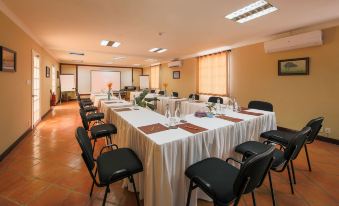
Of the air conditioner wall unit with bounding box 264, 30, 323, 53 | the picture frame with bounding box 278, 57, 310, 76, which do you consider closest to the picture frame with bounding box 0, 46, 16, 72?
the air conditioner wall unit with bounding box 264, 30, 323, 53

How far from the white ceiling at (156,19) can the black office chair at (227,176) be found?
7.91 ft

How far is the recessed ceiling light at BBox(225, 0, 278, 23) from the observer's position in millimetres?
2783

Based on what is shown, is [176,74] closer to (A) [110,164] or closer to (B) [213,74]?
(B) [213,74]

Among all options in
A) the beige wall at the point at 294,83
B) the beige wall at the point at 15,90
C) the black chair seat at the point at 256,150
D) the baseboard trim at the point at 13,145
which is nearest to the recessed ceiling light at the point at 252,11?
the beige wall at the point at 294,83

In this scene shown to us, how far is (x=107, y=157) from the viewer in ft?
5.81

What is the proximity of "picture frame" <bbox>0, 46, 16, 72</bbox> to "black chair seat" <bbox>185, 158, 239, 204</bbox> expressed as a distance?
3488 mm

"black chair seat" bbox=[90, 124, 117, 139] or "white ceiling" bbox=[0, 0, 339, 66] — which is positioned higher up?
"white ceiling" bbox=[0, 0, 339, 66]

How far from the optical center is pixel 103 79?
1196 cm

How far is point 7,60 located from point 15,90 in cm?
71

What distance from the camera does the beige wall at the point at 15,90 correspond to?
2879 millimetres

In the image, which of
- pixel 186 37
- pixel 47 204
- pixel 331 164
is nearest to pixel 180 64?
pixel 186 37

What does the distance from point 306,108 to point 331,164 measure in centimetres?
166

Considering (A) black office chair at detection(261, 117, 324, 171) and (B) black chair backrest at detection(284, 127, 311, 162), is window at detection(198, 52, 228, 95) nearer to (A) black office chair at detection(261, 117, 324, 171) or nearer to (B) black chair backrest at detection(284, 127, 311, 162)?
(A) black office chair at detection(261, 117, 324, 171)

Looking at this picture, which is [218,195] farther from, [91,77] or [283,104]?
[91,77]
